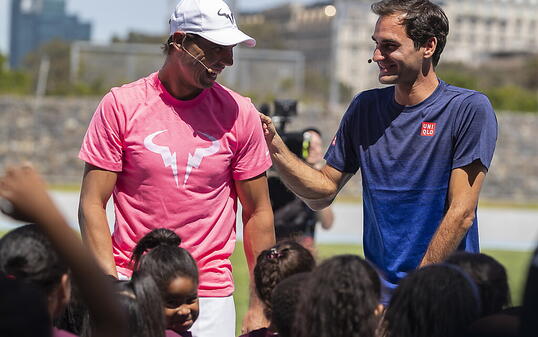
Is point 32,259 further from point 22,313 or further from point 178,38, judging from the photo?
point 178,38

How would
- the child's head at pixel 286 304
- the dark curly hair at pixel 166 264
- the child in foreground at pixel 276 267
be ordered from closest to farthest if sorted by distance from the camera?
the child's head at pixel 286 304, the dark curly hair at pixel 166 264, the child in foreground at pixel 276 267

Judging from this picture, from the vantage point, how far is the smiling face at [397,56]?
13.9 ft

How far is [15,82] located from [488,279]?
112ft

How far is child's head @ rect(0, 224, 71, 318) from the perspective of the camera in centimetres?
290

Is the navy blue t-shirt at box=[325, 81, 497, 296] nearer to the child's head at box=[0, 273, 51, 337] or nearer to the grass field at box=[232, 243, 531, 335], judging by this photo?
the child's head at box=[0, 273, 51, 337]

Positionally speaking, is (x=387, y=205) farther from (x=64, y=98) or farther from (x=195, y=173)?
(x=64, y=98)

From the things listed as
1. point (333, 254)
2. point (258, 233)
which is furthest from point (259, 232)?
point (333, 254)

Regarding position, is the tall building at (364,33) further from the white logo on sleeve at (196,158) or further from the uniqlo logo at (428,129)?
the white logo on sleeve at (196,158)

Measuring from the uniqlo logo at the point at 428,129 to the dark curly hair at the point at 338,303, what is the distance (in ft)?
4.02

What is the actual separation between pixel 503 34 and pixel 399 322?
84146 millimetres

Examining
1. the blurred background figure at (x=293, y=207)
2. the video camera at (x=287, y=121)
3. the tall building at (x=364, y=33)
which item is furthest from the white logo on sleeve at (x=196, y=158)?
the tall building at (x=364, y=33)

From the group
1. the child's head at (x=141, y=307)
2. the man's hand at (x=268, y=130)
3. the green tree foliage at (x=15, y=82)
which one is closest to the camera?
the child's head at (x=141, y=307)

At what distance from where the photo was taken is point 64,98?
29.2m

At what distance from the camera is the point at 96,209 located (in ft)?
13.4
